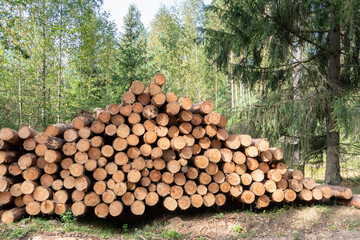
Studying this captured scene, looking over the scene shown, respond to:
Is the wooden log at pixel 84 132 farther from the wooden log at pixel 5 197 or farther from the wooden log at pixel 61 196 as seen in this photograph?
the wooden log at pixel 5 197

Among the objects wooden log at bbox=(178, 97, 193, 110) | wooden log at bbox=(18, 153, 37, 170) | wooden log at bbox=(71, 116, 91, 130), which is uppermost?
wooden log at bbox=(178, 97, 193, 110)

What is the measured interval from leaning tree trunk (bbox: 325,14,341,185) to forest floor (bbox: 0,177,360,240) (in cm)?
147

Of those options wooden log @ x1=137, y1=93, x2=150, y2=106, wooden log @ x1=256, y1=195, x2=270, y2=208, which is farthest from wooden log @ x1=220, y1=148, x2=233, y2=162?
wooden log @ x1=137, y1=93, x2=150, y2=106

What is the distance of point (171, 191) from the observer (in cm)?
448

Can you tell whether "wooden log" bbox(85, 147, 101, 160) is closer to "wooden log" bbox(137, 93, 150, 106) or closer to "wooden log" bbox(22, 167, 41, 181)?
"wooden log" bbox(22, 167, 41, 181)

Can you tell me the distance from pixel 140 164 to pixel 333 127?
4.50 meters

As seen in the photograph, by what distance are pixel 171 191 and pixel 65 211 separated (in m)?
1.72

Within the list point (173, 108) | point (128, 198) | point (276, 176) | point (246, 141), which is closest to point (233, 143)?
point (246, 141)

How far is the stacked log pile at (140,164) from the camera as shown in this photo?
4254 mm

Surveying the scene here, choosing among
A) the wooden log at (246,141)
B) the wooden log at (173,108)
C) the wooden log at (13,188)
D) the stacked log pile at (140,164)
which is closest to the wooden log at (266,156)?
the stacked log pile at (140,164)

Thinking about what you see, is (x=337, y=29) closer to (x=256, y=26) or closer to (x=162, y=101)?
(x=256, y=26)

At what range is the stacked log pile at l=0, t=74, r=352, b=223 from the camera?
4.25 metres

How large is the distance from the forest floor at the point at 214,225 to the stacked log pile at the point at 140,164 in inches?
8.7

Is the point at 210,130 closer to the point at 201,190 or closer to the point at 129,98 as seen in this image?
the point at 201,190
